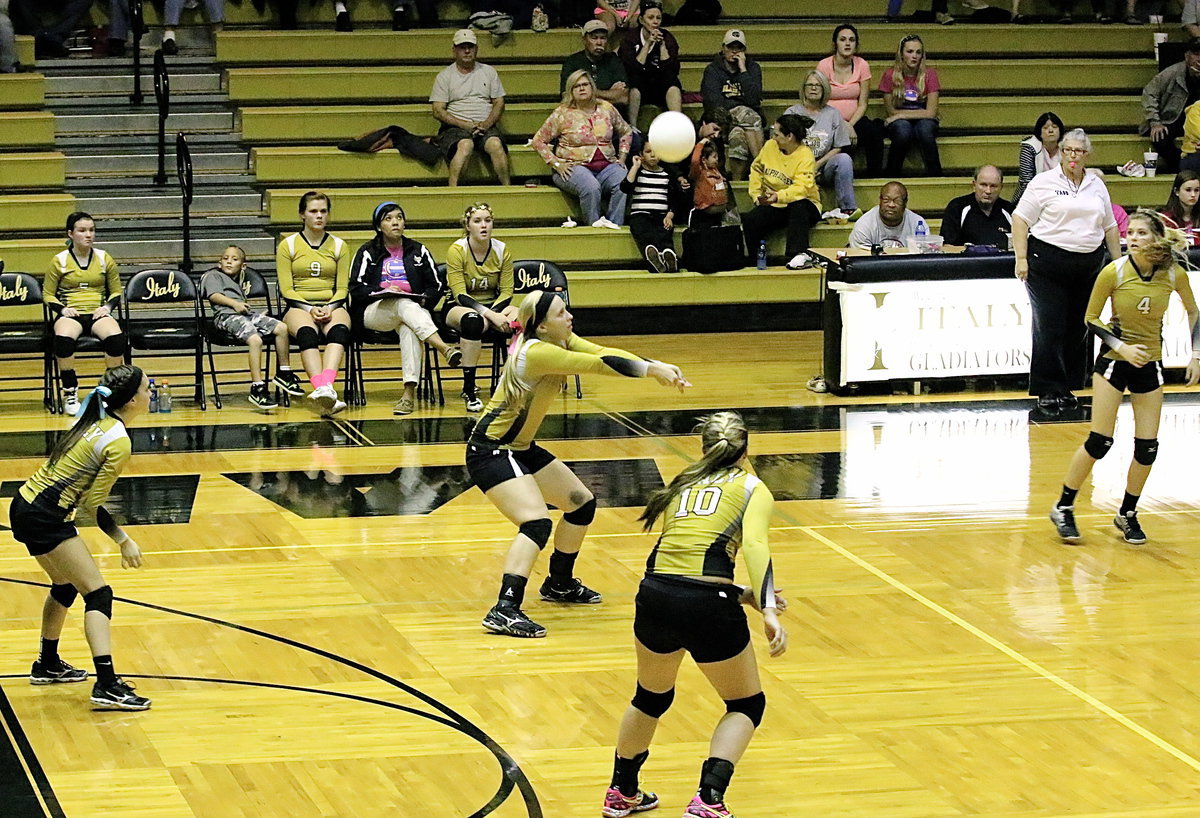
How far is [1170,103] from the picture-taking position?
17438mm

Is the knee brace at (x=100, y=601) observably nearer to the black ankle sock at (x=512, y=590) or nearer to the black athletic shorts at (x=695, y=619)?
the black ankle sock at (x=512, y=590)

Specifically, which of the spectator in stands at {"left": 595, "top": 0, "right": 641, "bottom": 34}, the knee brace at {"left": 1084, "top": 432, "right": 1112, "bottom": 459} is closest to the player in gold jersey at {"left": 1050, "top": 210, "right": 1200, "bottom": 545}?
the knee brace at {"left": 1084, "top": 432, "right": 1112, "bottom": 459}

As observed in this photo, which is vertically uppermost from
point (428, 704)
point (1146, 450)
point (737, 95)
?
point (737, 95)

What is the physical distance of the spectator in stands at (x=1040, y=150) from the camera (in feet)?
51.1

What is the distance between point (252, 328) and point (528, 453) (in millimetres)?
5475

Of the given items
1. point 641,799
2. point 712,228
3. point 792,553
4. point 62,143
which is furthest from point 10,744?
point 62,143

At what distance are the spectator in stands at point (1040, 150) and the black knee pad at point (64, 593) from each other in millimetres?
10815

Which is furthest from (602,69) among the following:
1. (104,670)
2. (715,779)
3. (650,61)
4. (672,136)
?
(715,779)

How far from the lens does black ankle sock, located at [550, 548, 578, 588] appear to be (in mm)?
8219

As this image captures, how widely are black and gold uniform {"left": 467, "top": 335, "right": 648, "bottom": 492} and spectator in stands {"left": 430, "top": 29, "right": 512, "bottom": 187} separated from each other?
8748mm

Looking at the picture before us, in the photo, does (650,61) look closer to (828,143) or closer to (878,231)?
(828,143)

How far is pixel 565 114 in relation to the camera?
16.0 meters

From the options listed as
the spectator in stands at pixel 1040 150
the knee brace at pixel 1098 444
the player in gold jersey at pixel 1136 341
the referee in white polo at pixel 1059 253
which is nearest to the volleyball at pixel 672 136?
the spectator in stands at pixel 1040 150

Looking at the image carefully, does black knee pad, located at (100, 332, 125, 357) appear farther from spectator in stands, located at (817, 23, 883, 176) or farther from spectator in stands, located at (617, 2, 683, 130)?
spectator in stands, located at (817, 23, 883, 176)
